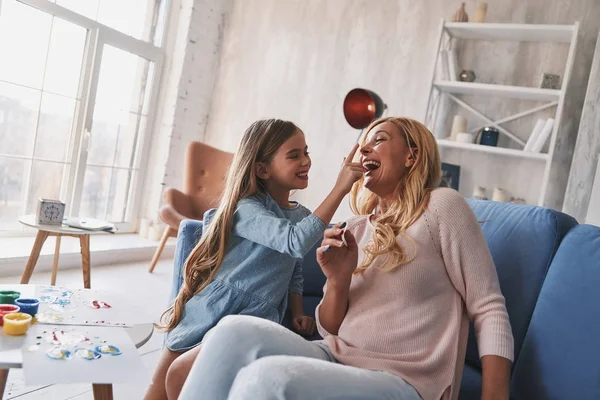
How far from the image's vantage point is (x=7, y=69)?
10.4 feet

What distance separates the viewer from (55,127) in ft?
11.6

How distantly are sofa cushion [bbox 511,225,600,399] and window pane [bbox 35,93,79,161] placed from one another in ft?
10.9

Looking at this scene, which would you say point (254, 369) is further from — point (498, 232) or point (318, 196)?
point (318, 196)

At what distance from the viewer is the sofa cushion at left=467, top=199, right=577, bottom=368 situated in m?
1.35

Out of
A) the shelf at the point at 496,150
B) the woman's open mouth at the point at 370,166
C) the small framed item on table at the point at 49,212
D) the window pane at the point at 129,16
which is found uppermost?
the window pane at the point at 129,16

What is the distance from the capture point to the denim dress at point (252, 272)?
1383 millimetres

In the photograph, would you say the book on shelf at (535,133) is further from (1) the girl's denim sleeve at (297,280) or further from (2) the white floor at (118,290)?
(2) the white floor at (118,290)

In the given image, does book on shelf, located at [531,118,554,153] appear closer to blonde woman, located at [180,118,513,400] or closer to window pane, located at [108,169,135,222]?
blonde woman, located at [180,118,513,400]

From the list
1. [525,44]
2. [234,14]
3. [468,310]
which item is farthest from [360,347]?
[234,14]

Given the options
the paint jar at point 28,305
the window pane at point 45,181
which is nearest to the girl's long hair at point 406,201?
the paint jar at point 28,305

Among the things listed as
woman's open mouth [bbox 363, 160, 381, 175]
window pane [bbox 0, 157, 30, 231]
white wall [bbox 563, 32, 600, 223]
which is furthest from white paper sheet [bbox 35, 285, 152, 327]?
white wall [bbox 563, 32, 600, 223]

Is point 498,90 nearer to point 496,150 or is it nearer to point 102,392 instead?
point 496,150

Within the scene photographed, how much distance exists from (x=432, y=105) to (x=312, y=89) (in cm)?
106

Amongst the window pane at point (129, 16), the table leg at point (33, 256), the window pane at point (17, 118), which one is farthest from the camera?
the window pane at point (129, 16)
